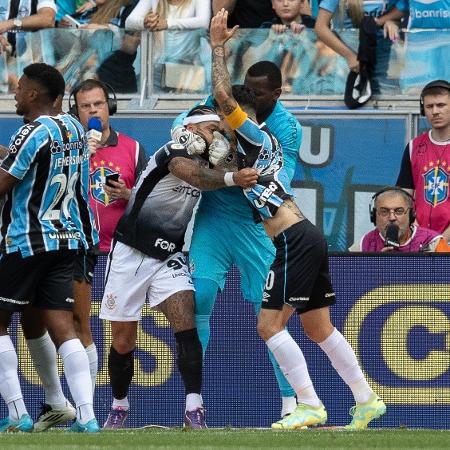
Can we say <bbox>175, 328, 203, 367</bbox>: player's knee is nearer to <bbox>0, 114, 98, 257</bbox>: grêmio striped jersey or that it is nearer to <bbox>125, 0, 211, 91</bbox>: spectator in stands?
<bbox>0, 114, 98, 257</bbox>: grêmio striped jersey

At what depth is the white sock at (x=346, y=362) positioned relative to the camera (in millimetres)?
9766

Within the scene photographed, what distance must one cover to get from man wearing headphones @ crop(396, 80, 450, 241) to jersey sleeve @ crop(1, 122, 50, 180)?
359 cm

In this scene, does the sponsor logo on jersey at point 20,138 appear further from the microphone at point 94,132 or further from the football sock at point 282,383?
the football sock at point 282,383

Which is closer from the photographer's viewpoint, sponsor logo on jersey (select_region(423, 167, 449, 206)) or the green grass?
the green grass

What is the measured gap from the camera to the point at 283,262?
9.55m

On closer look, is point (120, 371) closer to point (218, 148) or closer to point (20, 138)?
point (218, 148)

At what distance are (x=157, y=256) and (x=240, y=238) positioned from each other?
2.13ft

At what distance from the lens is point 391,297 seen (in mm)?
10906

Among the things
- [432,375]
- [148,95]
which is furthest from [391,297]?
[148,95]

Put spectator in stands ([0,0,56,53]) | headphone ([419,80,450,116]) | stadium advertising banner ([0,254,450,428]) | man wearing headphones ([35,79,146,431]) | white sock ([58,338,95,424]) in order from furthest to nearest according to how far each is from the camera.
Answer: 1. spectator in stands ([0,0,56,53])
2. headphone ([419,80,450,116])
3. man wearing headphones ([35,79,146,431])
4. stadium advertising banner ([0,254,450,428])
5. white sock ([58,338,95,424])

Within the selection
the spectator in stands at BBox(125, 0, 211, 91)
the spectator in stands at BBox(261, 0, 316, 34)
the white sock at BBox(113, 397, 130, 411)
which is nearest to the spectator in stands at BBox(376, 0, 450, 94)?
the spectator in stands at BBox(261, 0, 316, 34)

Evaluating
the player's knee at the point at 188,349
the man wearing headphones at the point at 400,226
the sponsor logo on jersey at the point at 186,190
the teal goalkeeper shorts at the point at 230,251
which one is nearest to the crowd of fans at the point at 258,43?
the man wearing headphones at the point at 400,226

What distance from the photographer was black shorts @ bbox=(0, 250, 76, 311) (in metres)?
9.00

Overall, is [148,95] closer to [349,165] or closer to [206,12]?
[206,12]
